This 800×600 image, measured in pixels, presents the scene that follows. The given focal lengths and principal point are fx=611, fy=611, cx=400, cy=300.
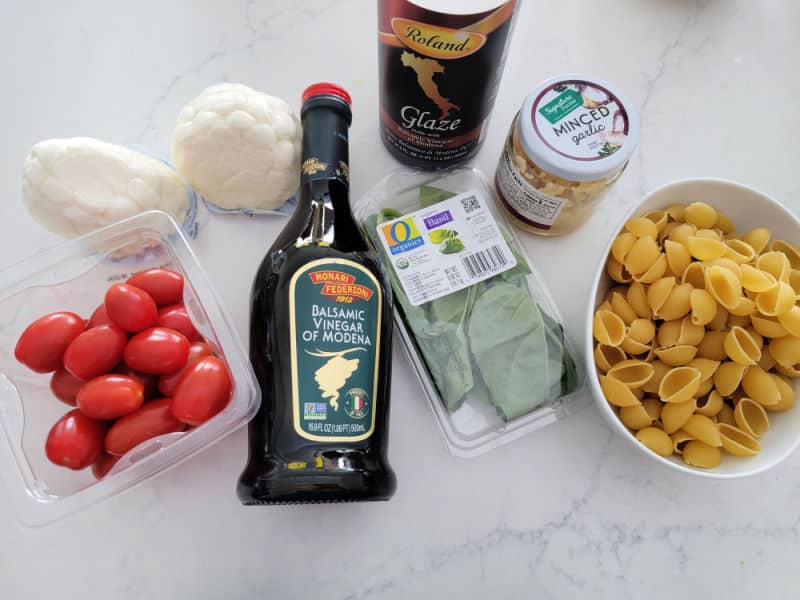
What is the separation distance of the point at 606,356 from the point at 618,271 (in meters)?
0.09

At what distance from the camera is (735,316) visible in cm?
64

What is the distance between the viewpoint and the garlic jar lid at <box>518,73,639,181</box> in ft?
2.02

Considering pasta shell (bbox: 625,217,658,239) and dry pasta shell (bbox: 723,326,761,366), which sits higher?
pasta shell (bbox: 625,217,658,239)

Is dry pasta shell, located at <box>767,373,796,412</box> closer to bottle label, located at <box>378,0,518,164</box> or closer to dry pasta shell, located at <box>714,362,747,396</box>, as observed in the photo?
dry pasta shell, located at <box>714,362,747,396</box>

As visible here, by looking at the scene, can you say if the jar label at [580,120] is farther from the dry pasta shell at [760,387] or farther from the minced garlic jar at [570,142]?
the dry pasta shell at [760,387]

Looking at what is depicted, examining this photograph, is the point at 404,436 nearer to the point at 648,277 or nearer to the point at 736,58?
the point at 648,277

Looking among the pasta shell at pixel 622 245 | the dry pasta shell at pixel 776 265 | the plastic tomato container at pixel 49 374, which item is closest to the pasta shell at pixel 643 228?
the pasta shell at pixel 622 245

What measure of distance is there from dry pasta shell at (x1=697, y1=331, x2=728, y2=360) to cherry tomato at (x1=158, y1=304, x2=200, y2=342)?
530mm

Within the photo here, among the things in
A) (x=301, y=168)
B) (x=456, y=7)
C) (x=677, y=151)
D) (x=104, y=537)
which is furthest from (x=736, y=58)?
(x=104, y=537)

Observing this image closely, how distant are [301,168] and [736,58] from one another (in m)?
→ 0.63

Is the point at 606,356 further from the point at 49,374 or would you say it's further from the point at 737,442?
the point at 49,374

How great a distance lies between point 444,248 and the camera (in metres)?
0.72

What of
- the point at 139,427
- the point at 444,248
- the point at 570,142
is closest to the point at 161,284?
the point at 139,427

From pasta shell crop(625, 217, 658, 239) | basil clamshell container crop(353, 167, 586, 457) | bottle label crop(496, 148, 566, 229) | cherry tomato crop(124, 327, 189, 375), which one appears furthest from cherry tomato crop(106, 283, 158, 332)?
pasta shell crop(625, 217, 658, 239)
